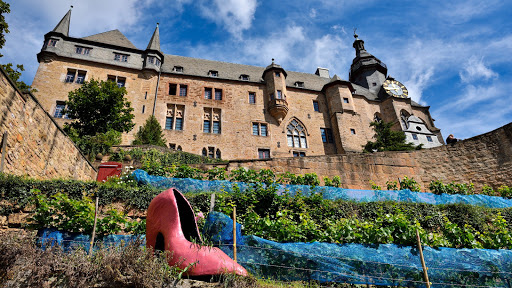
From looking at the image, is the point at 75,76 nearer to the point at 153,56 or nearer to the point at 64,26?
the point at 64,26

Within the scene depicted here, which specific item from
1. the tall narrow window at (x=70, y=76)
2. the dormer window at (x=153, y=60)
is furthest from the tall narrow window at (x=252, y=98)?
the tall narrow window at (x=70, y=76)

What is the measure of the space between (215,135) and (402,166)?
1598 cm

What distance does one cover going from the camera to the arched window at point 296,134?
2925 cm

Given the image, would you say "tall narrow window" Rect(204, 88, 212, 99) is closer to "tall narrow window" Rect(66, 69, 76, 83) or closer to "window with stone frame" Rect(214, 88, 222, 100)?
"window with stone frame" Rect(214, 88, 222, 100)

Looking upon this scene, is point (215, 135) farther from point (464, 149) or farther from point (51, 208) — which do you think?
point (51, 208)

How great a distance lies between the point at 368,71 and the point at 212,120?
23.0 m

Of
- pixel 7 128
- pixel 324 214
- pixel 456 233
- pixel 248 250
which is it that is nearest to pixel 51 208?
pixel 7 128

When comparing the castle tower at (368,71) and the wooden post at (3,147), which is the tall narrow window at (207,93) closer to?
the castle tower at (368,71)

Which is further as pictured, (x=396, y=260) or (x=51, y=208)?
(x=51, y=208)

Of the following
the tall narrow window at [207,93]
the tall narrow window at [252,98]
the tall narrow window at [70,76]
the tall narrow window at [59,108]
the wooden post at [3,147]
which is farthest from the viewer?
the tall narrow window at [252,98]

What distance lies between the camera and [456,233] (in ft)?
24.2

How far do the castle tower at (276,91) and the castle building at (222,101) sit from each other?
0.09 m

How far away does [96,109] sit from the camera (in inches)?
776

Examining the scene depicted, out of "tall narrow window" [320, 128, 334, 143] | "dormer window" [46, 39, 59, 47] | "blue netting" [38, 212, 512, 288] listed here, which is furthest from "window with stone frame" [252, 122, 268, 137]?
"blue netting" [38, 212, 512, 288]
